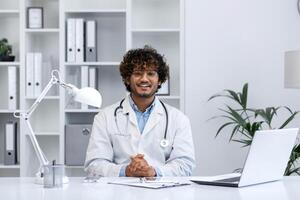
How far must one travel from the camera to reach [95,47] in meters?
4.46

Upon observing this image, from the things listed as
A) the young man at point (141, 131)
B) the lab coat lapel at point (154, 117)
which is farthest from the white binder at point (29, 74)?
the lab coat lapel at point (154, 117)

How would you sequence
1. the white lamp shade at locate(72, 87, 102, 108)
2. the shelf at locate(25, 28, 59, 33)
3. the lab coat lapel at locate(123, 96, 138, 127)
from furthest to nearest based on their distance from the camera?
the shelf at locate(25, 28, 59, 33)
the lab coat lapel at locate(123, 96, 138, 127)
the white lamp shade at locate(72, 87, 102, 108)

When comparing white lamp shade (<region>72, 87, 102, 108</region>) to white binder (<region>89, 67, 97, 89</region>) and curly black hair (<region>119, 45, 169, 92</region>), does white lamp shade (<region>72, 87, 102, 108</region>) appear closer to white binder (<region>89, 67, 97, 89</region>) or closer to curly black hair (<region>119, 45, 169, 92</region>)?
curly black hair (<region>119, 45, 169, 92</region>)

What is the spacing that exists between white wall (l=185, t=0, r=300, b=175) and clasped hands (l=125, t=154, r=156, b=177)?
1625 mm

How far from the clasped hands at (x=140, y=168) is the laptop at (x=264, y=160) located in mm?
279

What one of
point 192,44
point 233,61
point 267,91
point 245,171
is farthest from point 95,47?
point 245,171

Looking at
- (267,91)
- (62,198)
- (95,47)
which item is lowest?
(62,198)

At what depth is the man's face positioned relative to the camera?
327cm

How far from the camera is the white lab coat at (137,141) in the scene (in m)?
3.14

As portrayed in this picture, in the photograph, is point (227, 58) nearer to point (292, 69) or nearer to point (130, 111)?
point (292, 69)

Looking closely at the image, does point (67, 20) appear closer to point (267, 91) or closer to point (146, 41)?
point (146, 41)

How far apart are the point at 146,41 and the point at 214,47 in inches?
22.6

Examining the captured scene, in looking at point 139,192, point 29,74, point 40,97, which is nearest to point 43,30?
point 29,74

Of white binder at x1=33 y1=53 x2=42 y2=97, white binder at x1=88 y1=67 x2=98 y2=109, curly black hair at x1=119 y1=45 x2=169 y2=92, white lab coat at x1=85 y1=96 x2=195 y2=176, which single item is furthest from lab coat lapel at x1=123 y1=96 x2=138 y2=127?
white binder at x1=33 y1=53 x2=42 y2=97
